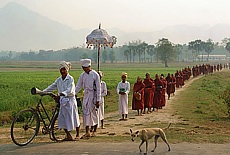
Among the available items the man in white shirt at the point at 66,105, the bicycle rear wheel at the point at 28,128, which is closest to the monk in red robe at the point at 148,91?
the man in white shirt at the point at 66,105

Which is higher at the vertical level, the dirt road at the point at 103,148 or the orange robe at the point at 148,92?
the orange robe at the point at 148,92

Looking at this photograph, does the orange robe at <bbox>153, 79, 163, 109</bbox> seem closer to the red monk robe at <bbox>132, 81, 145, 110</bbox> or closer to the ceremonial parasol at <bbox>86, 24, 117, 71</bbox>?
the red monk robe at <bbox>132, 81, 145, 110</bbox>

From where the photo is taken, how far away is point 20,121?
872 centimetres

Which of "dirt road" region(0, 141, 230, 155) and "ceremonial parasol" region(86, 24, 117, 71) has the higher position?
"ceremonial parasol" region(86, 24, 117, 71)

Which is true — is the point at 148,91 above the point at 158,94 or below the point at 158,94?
above

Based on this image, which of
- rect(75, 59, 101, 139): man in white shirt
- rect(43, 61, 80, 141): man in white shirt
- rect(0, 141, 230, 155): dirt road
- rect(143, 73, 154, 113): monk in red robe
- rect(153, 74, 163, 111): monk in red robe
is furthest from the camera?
rect(153, 74, 163, 111): monk in red robe

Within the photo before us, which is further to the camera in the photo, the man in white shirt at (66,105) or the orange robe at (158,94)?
the orange robe at (158,94)

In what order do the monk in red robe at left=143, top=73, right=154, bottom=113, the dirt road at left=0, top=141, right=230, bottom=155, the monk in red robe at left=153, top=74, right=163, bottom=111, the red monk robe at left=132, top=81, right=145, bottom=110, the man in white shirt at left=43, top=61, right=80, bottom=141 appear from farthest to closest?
the monk in red robe at left=153, top=74, right=163, bottom=111 → the monk in red robe at left=143, top=73, right=154, bottom=113 → the red monk robe at left=132, top=81, right=145, bottom=110 → the man in white shirt at left=43, top=61, right=80, bottom=141 → the dirt road at left=0, top=141, right=230, bottom=155

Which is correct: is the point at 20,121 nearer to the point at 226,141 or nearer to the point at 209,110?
the point at 226,141

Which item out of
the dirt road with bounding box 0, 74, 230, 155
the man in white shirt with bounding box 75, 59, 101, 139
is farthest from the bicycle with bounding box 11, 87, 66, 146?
the man in white shirt with bounding box 75, 59, 101, 139

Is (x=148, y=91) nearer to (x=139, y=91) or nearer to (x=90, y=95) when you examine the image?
(x=139, y=91)

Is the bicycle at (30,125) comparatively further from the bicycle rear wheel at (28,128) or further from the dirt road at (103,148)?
the dirt road at (103,148)

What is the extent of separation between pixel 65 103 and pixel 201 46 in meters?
131

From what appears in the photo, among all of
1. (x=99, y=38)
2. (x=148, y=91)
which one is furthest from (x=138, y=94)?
(x=99, y=38)
